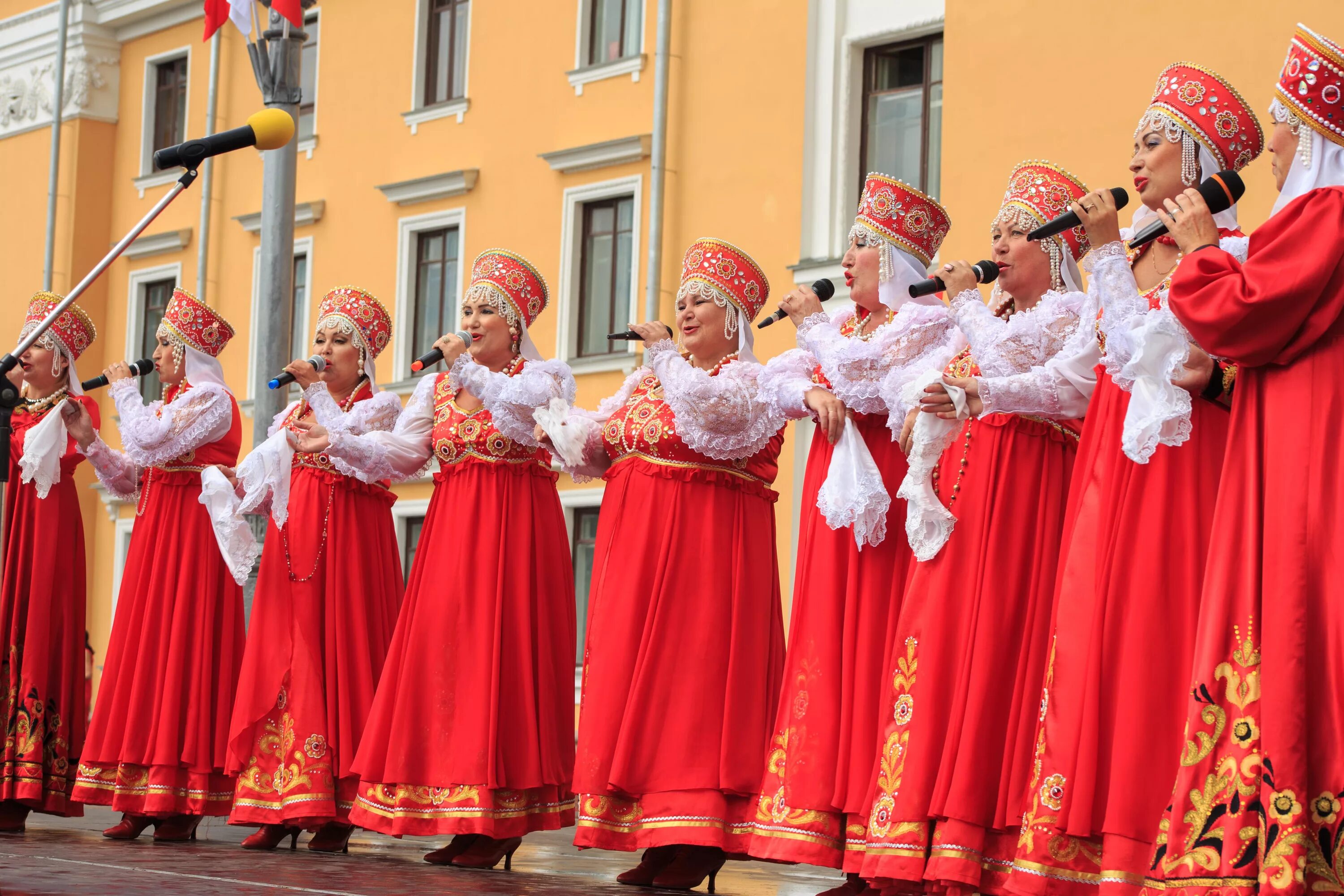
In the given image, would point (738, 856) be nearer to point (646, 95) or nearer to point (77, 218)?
point (646, 95)

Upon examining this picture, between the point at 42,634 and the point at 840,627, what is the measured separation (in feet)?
13.1

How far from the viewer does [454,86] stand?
18.0m

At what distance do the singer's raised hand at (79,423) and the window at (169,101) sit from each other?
13.2 metres

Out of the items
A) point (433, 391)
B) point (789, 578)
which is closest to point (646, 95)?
point (789, 578)

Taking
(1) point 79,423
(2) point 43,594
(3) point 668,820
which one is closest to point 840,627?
(3) point 668,820

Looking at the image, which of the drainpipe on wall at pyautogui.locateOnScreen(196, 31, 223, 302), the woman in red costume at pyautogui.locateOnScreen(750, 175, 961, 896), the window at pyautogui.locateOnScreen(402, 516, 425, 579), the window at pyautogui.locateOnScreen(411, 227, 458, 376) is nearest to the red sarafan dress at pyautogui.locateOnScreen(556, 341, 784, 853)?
the woman in red costume at pyautogui.locateOnScreen(750, 175, 961, 896)

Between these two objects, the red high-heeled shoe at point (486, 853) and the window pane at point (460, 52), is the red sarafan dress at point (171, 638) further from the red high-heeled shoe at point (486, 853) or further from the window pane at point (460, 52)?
the window pane at point (460, 52)

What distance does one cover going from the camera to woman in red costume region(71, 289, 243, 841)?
762 centimetres

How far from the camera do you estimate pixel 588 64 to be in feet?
54.5

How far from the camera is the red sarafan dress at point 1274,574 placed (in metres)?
4.00

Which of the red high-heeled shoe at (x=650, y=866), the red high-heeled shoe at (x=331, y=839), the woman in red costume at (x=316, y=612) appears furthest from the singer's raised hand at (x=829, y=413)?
the red high-heeled shoe at (x=331, y=839)

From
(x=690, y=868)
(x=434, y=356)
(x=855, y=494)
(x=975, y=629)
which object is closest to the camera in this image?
(x=975, y=629)

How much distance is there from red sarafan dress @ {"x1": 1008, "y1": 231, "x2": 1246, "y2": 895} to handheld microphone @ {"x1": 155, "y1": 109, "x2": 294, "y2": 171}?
2.05m

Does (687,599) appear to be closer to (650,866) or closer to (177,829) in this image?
(650,866)
